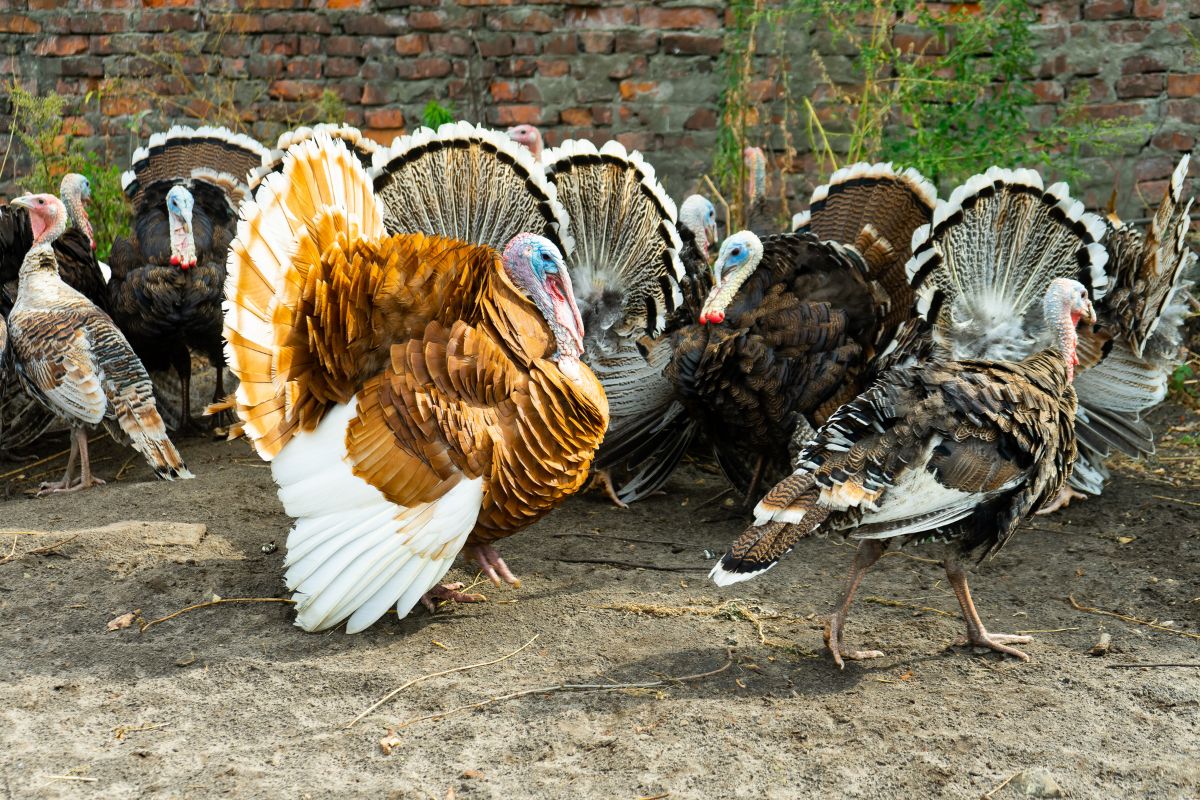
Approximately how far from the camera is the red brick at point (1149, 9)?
6.61 metres

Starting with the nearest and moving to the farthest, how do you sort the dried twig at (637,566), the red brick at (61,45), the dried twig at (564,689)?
the dried twig at (564,689)
the dried twig at (637,566)
the red brick at (61,45)

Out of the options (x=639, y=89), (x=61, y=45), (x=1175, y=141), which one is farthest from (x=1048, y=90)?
(x=61, y=45)

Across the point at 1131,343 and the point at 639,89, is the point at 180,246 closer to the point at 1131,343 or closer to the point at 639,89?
the point at 639,89

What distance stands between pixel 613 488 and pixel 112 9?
4.84 meters

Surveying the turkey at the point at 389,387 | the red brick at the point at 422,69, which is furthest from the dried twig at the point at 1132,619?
the red brick at the point at 422,69

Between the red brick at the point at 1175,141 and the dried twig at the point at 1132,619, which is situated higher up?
the red brick at the point at 1175,141

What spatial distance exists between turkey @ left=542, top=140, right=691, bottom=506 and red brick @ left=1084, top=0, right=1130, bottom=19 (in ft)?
11.2

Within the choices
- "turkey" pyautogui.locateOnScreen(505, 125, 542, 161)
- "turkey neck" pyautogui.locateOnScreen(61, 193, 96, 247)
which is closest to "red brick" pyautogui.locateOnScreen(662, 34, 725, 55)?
"turkey" pyautogui.locateOnScreen(505, 125, 542, 161)

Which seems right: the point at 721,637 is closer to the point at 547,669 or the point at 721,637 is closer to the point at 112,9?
the point at 547,669

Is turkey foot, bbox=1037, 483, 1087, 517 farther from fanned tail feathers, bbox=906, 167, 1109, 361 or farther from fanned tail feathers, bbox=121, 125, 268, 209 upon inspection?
fanned tail feathers, bbox=121, 125, 268, 209

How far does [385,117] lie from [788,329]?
376 centimetres

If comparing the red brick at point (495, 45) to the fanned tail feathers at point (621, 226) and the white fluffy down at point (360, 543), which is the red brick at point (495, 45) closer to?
the fanned tail feathers at point (621, 226)

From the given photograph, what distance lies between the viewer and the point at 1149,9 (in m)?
6.63

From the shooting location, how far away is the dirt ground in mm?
2850
